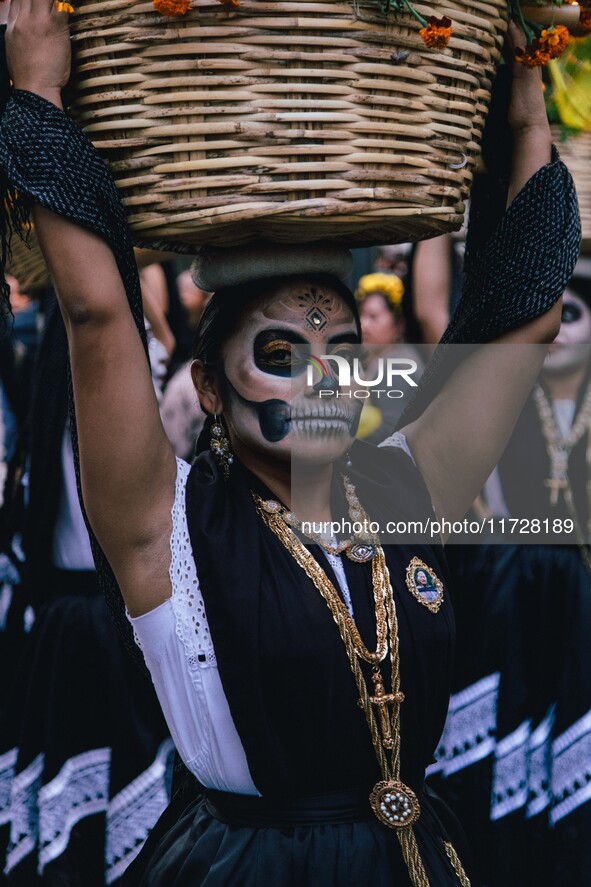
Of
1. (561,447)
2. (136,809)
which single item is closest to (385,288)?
(561,447)

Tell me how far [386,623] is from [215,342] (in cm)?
64

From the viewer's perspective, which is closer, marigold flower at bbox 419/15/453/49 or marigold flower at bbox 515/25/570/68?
marigold flower at bbox 419/15/453/49

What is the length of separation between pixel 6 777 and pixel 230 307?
241cm

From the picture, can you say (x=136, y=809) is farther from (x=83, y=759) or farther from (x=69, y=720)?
(x=69, y=720)

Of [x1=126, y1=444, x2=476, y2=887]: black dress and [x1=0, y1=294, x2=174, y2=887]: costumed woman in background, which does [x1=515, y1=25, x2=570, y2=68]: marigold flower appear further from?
[x1=0, y1=294, x2=174, y2=887]: costumed woman in background

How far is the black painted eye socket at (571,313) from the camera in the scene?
4.17 m

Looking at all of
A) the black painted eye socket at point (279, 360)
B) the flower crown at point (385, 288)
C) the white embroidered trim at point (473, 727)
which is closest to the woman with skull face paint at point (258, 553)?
the black painted eye socket at point (279, 360)

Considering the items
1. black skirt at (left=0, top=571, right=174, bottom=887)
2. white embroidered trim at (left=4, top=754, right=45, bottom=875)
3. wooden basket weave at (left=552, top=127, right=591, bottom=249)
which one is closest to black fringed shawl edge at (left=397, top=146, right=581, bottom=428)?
wooden basket weave at (left=552, top=127, right=591, bottom=249)

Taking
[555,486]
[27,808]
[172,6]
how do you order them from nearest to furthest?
1. [172,6]
2. [27,808]
3. [555,486]

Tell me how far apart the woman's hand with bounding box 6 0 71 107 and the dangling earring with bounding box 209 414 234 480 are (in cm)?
69

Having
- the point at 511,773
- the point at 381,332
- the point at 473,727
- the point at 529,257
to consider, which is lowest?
the point at 511,773

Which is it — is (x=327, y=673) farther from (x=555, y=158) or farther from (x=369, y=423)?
(x=369, y=423)

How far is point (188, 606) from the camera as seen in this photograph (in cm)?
196

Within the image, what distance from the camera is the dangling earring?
2.15m
